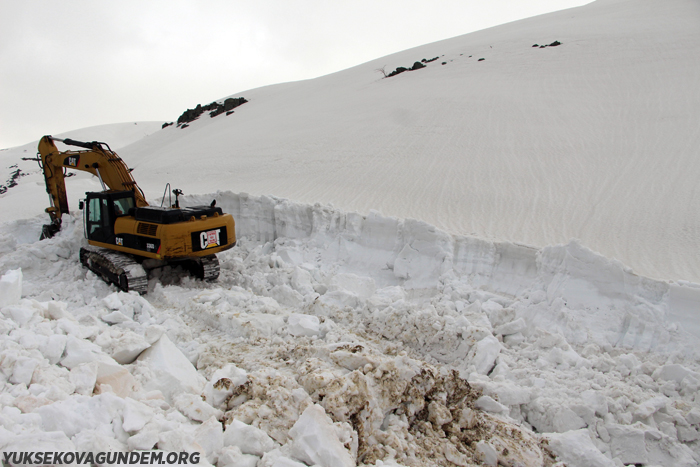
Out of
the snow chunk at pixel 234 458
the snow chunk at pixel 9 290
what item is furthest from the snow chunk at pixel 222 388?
the snow chunk at pixel 9 290

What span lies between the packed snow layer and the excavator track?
0.93ft

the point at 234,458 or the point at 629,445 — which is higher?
the point at 234,458

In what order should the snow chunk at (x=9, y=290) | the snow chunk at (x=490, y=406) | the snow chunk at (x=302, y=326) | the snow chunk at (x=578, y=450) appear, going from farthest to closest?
1. the snow chunk at (x=302, y=326)
2. the snow chunk at (x=9, y=290)
3. the snow chunk at (x=490, y=406)
4. the snow chunk at (x=578, y=450)

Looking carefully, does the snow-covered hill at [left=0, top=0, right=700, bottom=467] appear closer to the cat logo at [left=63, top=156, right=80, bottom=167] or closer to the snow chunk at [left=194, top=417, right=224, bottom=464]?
the snow chunk at [left=194, top=417, right=224, bottom=464]

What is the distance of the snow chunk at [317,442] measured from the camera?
9.59 feet

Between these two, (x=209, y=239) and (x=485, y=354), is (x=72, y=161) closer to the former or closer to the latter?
(x=209, y=239)

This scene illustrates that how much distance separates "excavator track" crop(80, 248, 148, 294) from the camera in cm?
642

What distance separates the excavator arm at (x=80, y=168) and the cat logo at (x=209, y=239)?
186 centimetres

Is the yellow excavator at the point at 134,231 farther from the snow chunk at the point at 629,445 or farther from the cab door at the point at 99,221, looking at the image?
the snow chunk at the point at 629,445

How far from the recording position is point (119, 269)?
21.4ft

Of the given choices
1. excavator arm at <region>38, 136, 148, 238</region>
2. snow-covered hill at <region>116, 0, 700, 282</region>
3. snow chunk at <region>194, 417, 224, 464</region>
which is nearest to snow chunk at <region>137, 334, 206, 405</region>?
snow chunk at <region>194, 417, 224, 464</region>

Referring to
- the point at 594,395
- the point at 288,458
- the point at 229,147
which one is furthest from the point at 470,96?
the point at 288,458

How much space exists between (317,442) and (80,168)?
757 centimetres

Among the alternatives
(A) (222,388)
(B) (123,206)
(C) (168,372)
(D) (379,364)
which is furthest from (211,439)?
(B) (123,206)
